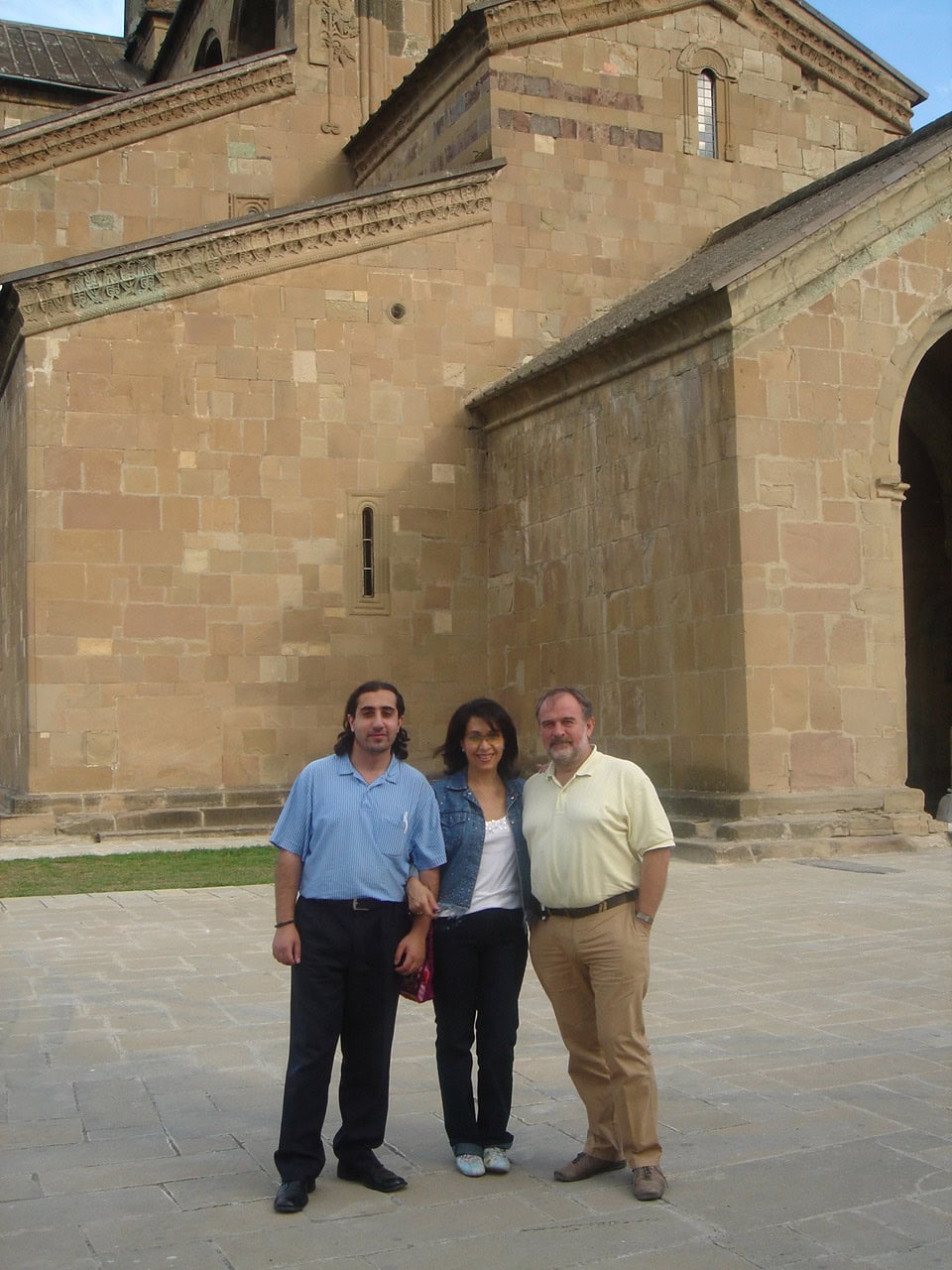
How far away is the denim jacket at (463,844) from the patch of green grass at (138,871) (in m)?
6.99

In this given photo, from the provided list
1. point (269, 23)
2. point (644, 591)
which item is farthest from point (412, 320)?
point (269, 23)

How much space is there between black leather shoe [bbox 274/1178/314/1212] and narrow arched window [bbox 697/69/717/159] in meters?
16.8

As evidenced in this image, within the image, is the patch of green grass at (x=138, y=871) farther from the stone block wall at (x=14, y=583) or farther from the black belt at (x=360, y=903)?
the black belt at (x=360, y=903)

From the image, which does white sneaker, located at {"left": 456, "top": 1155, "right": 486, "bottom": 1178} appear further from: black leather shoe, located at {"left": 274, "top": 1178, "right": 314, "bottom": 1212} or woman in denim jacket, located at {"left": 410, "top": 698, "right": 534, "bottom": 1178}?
black leather shoe, located at {"left": 274, "top": 1178, "right": 314, "bottom": 1212}

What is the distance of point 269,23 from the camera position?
24.1 meters

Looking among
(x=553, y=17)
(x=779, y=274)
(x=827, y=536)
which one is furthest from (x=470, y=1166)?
(x=553, y=17)

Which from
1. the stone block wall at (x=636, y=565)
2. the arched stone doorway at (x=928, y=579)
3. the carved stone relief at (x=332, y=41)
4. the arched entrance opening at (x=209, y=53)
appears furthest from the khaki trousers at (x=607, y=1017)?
the arched entrance opening at (x=209, y=53)

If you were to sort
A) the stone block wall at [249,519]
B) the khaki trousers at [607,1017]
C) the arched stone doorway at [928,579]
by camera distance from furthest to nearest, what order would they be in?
the arched stone doorway at [928,579], the stone block wall at [249,519], the khaki trousers at [607,1017]

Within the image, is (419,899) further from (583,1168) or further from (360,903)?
(583,1168)

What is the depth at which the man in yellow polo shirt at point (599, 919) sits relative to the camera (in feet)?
14.3

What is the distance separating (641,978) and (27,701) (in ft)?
37.4

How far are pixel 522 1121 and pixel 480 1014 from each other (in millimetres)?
716

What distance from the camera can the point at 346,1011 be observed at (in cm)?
451

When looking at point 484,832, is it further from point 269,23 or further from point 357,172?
point 269,23
